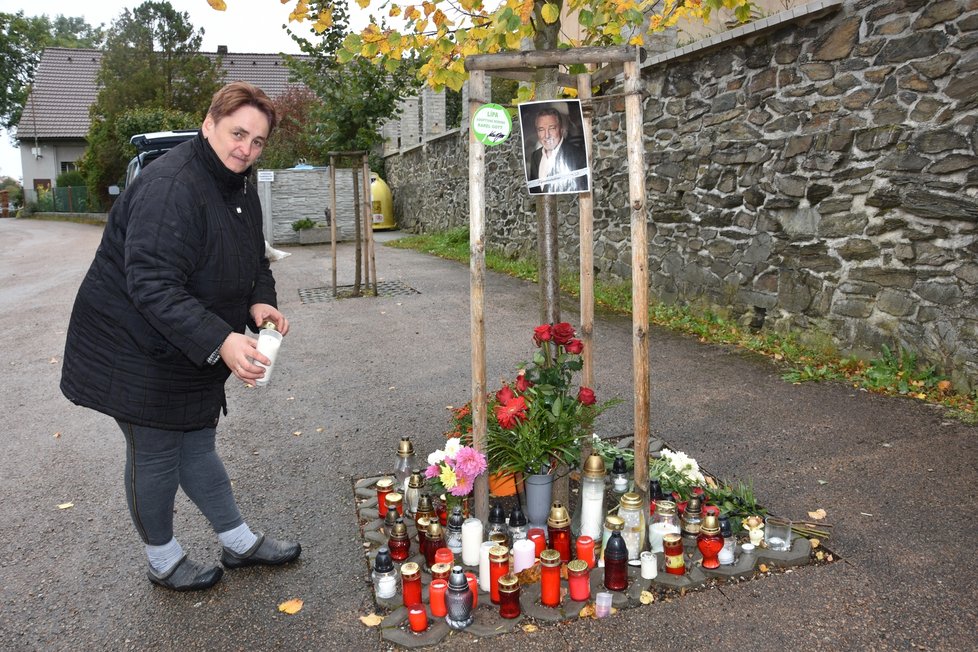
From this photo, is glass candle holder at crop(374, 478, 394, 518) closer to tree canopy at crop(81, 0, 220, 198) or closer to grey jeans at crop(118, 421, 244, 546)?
grey jeans at crop(118, 421, 244, 546)

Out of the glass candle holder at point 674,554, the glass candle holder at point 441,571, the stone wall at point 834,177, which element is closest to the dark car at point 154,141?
the stone wall at point 834,177

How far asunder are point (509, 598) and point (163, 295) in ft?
5.36

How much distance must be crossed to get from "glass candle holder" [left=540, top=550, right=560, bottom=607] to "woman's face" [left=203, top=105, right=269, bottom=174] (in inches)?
73.4

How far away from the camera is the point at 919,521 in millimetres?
3580

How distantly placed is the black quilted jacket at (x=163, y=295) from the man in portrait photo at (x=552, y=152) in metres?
1.23

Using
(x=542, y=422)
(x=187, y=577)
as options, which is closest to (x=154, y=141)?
(x=187, y=577)

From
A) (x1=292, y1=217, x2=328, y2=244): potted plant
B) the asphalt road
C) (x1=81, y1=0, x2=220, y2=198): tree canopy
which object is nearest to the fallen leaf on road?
the asphalt road

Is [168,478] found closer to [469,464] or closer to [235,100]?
[469,464]

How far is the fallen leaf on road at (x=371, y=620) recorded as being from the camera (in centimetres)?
288

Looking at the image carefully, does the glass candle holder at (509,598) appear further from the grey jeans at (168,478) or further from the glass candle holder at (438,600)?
the grey jeans at (168,478)

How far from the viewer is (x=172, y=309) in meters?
2.59

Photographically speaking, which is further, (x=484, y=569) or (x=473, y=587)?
(x=484, y=569)

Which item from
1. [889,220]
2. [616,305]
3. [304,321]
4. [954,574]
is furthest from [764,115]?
[304,321]

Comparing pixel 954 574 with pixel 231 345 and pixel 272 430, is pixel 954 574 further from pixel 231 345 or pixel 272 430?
pixel 272 430
